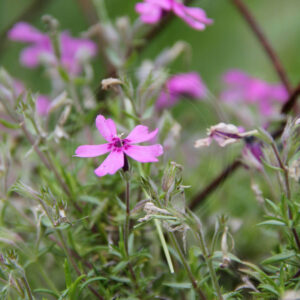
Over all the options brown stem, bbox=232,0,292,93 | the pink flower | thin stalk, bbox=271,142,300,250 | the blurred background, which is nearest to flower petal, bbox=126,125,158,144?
the pink flower

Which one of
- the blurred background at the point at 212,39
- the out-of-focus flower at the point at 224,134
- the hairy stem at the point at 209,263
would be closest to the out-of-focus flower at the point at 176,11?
the out-of-focus flower at the point at 224,134

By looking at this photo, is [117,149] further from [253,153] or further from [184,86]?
[184,86]

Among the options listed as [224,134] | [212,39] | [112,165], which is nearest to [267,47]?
[224,134]

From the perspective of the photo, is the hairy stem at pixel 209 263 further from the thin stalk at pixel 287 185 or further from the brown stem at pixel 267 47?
the brown stem at pixel 267 47

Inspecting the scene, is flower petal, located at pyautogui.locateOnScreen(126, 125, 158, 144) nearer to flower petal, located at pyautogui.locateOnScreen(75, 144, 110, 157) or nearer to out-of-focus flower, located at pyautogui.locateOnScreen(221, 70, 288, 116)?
flower petal, located at pyautogui.locateOnScreen(75, 144, 110, 157)

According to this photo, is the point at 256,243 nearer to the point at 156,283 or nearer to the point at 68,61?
the point at 156,283

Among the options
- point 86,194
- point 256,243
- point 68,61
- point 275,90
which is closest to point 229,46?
point 275,90
